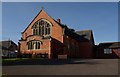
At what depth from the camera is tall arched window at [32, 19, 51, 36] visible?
51500 millimetres

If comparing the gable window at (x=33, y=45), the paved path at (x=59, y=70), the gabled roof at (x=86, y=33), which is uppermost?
the gabled roof at (x=86, y=33)

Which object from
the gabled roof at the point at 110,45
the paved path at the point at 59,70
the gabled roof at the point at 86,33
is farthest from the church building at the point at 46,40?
the paved path at the point at 59,70

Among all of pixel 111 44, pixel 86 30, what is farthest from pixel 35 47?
pixel 111 44

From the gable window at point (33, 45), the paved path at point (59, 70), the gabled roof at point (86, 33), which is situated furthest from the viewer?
the gabled roof at point (86, 33)

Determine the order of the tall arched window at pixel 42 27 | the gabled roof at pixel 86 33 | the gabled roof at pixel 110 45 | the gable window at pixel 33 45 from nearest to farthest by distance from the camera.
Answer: the gable window at pixel 33 45, the tall arched window at pixel 42 27, the gabled roof at pixel 86 33, the gabled roof at pixel 110 45

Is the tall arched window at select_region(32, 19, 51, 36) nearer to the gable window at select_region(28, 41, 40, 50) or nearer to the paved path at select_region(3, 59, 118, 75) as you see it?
the gable window at select_region(28, 41, 40, 50)

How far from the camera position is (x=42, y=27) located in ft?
169

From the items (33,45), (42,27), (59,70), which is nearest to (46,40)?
(33,45)

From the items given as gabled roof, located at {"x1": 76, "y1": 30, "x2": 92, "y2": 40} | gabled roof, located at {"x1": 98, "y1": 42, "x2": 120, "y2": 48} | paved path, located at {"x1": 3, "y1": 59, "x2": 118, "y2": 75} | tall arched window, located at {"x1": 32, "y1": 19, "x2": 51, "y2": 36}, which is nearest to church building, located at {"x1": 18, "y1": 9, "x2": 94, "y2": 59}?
tall arched window, located at {"x1": 32, "y1": 19, "x2": 51, "y2": 36}

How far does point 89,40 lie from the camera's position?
203 feet

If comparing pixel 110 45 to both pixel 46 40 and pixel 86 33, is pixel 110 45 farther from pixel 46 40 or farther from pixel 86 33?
pixel 46 40

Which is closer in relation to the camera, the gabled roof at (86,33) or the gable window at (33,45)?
the gable window at (33,45)

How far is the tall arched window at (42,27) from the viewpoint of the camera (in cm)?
5150

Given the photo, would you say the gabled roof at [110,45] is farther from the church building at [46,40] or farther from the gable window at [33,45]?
the gable window at [33,45]
